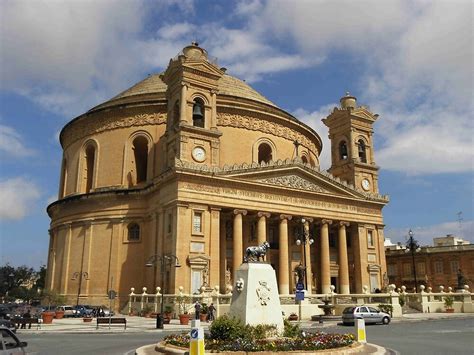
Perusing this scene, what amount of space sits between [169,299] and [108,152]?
745 inches

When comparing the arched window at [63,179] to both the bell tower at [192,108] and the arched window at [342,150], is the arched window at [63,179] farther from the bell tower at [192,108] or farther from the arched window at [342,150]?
the arched window at [342,150]

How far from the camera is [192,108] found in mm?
39875

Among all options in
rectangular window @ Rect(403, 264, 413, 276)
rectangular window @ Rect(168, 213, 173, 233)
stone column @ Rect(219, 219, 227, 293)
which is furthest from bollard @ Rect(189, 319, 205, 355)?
rectangular window @ Rect(403, 264, 413, 276)

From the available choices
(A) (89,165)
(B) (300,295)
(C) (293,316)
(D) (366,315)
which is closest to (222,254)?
(C) (293,316)

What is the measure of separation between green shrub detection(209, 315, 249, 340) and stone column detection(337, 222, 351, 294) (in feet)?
102

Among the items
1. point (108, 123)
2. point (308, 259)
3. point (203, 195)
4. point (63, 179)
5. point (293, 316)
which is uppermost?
point (108, 123)

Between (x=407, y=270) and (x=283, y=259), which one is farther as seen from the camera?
(x=407, y=270)

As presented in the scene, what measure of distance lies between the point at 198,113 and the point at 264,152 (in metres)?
11.5

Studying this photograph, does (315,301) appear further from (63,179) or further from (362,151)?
(63,179)

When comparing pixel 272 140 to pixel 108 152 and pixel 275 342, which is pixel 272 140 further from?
pixel 275 342

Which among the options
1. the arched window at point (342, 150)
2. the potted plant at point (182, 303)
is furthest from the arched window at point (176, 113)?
the arched window at point (342, 150)

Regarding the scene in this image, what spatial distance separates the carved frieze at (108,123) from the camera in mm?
46812

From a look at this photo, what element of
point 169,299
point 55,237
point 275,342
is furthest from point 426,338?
point 55,237

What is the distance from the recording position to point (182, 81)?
39.8 meters
